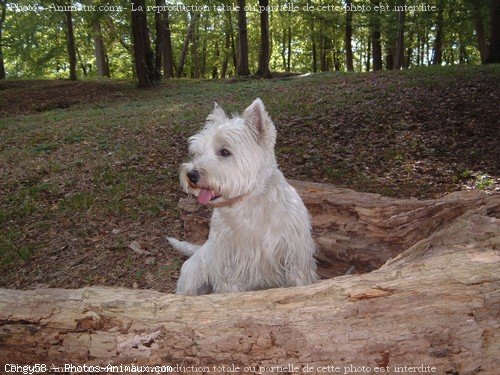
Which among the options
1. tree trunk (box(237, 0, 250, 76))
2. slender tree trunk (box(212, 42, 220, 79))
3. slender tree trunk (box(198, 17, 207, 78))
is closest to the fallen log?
tree trunk (box(237, 0, 250, 76))

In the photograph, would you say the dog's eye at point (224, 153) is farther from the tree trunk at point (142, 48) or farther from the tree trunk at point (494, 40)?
the tree trunk at point (142, 48)

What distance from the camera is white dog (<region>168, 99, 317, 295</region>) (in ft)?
12.7

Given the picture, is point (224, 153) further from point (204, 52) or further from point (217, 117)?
point (204, 52)

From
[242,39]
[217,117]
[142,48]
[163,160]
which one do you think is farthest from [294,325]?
[242,39]

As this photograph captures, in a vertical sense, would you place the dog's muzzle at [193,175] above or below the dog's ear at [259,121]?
below

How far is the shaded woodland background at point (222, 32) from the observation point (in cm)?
2061

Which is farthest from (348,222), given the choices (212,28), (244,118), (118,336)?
(212,28)

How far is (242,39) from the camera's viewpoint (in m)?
23.4

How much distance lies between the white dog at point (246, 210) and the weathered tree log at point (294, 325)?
1.30m

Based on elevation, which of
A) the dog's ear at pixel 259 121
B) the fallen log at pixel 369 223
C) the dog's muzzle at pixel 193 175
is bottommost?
the fallen log at pixel 369 223

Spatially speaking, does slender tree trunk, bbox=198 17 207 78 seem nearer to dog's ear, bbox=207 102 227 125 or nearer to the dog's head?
dog's ear, bbox=207 102 227 125

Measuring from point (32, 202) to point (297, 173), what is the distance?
5208mm

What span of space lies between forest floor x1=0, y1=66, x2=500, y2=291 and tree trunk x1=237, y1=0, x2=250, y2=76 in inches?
337

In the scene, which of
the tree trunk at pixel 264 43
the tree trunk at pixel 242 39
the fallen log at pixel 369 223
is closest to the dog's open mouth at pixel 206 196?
the fallen log at pixel 369 223
